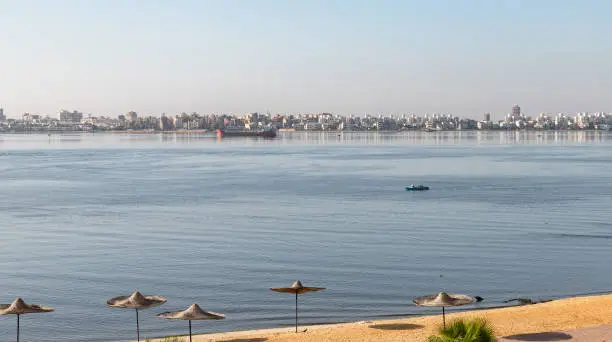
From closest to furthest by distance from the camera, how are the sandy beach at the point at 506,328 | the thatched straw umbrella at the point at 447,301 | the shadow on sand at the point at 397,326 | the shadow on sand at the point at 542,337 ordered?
1. the shadow on sand at the point at 542,337
2. the sandy beach at the point at 506,328
3. the thatched straw umbrella at the point at 447,301
4. the shadow on sand at the point at 397,326

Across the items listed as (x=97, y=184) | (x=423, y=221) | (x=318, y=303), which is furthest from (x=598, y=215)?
(x=97, y=184)

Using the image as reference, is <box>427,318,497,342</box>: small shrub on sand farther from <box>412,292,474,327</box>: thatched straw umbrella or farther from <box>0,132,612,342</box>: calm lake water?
<box>0,132,612,342</box>: calm lake water

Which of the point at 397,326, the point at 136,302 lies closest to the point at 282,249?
the point at 397,326

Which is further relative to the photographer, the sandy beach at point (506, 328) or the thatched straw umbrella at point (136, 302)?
the thatched straw umbrella at point (136, 302)

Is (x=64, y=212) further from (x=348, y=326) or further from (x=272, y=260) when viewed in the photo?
(x=348, y=326)

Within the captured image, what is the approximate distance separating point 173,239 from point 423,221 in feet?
56.6

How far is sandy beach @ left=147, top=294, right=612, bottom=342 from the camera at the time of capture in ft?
71.4

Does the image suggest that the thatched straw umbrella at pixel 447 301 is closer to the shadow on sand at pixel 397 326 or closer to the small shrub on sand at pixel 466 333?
the shadow on sand at pixel 397 326

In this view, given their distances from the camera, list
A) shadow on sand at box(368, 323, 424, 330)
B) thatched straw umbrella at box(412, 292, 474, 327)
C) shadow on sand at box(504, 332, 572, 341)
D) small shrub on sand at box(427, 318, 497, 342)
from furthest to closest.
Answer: shadow on sand at box(368, 323, 424, 330), thatched straw umbrella at box(412, 292, 474, 327), shadow on sand at box(504, 332, 572, 341), small shrub on sand at box(427, 318, 497, 342)

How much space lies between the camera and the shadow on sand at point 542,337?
69.4 feet

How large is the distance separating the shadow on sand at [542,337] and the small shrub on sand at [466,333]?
7.64ft

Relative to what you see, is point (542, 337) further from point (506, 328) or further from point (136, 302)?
point (136, 302)

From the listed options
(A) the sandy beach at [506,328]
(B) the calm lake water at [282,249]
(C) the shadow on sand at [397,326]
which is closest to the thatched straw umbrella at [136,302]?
(A) the sandy beach at [506,328]

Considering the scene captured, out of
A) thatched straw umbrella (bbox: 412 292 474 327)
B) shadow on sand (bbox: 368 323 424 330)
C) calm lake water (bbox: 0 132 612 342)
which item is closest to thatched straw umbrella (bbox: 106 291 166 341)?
calm lake water (bbox: 0 132 612 342)
